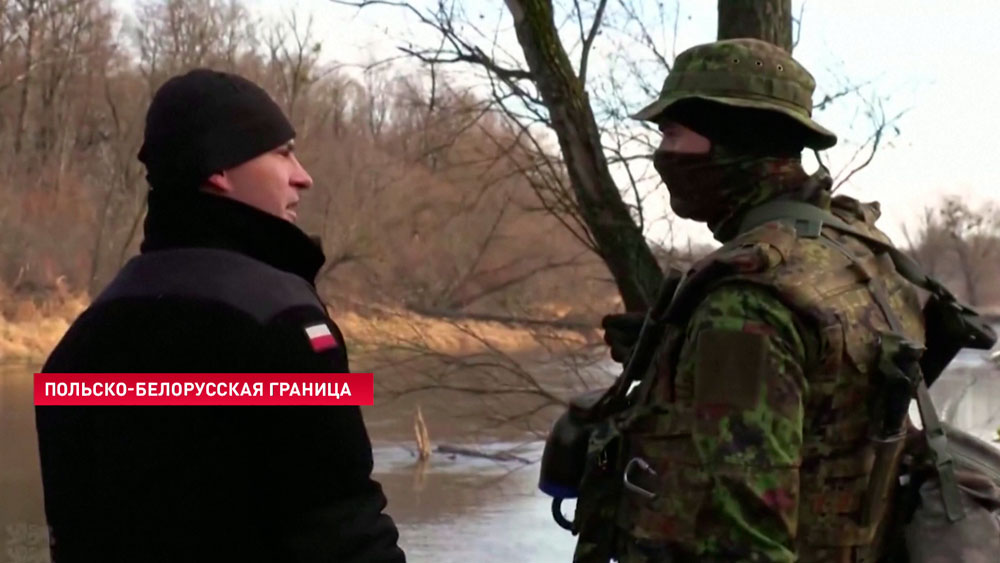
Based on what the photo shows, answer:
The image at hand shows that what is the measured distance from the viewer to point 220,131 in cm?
190

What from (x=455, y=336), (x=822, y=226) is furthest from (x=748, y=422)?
(x=455, y=336)

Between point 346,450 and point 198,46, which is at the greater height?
point 198,46

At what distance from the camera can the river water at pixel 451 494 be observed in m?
11.9

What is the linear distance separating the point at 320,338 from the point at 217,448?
0.23 meters

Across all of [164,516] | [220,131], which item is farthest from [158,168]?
[164,516]

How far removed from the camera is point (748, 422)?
2016 millimetres

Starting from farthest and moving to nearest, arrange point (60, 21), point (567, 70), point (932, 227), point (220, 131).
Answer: point (60, 21)
point (932, 227)
point (567, 70)
point (220, 131)

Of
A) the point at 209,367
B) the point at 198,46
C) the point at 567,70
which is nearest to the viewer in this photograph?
the point at 209,367

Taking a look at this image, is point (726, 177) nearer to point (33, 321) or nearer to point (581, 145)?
point (581, 145)

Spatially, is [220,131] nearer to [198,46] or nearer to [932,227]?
[932,227]

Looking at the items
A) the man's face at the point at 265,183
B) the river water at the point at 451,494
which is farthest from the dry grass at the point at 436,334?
the man's face at the point at 265,183

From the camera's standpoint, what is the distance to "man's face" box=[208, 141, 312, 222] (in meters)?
1.91

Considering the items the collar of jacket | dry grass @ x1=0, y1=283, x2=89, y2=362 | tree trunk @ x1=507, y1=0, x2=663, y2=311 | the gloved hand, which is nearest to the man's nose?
the collar of jacket

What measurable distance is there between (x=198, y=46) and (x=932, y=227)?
27582 millimetres
